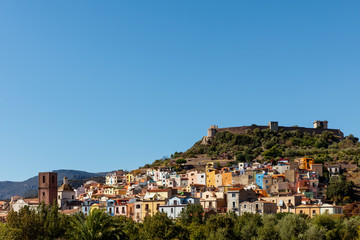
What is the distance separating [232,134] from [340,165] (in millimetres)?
38285

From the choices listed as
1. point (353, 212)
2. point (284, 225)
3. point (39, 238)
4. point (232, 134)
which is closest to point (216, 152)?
point (232, 134)

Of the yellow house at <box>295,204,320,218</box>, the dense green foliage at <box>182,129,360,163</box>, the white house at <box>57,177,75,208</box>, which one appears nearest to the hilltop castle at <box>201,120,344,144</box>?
the dense green foliage at <box>182,129,360,163</box>

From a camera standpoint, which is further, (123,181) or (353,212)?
(123,181)

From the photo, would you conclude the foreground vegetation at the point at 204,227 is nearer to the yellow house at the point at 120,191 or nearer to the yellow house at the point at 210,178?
the yellow house at the point at 210,178

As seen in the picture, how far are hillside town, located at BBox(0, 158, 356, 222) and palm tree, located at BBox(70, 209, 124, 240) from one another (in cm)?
1505

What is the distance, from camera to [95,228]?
3381 cm

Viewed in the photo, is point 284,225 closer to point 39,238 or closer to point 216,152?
point 39,238

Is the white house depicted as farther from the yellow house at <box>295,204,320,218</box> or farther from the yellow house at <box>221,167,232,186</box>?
the yellow house at <box>295,204,320,218</box>

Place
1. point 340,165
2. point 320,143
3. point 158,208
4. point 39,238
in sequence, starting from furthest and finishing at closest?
point 320,143 < point 340,165 < point 158,208 < point 39,238

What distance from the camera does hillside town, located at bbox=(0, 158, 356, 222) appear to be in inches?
2461

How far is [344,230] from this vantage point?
49.2 metres

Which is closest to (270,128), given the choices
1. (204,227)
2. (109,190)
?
(109,190)

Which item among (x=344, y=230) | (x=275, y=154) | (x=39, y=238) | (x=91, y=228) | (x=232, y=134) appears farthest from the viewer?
(x=232, y=134)

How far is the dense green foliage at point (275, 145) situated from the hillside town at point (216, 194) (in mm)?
9186
